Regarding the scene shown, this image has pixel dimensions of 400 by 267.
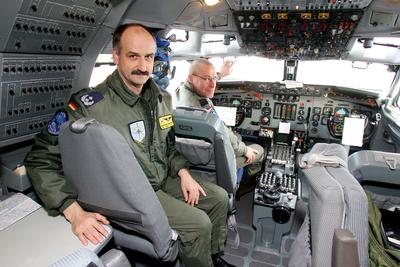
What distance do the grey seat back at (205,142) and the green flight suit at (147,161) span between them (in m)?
0.13

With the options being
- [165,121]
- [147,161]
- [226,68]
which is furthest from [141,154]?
[226,68]

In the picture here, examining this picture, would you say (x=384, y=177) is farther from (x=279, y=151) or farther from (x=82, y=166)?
(x=279, y=151)

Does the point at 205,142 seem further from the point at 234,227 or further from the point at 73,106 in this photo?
the point at 73,106

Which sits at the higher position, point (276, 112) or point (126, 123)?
point (126, 123)

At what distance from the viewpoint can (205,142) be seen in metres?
1.95

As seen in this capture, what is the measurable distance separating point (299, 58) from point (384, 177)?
2.51 meters

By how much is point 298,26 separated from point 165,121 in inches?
72.6

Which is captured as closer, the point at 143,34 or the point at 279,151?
the point at 143,34

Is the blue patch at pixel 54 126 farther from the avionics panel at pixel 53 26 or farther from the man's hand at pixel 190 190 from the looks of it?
the man's hand at pixel 190 190

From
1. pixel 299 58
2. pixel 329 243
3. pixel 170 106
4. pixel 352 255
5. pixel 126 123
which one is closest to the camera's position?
pixel 352 255

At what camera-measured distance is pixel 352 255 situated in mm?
791

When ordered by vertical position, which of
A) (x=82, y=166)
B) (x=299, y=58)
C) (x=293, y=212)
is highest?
(x=299, y=58)

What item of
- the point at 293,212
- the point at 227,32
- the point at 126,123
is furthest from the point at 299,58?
the point at 126,123

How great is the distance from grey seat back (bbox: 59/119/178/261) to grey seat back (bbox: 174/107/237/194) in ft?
2.48
